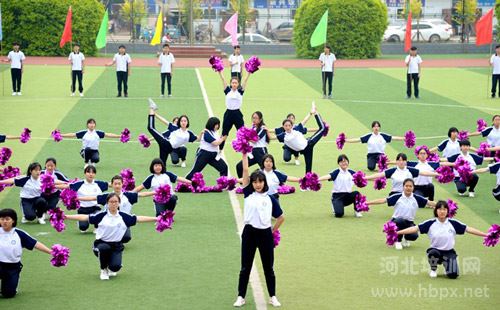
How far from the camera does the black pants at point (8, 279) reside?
13.2 metres

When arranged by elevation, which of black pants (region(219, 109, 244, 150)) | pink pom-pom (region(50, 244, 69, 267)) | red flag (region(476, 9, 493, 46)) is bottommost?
pink pom-pom (region(50, 244, 69, 267))

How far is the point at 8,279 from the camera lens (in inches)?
520

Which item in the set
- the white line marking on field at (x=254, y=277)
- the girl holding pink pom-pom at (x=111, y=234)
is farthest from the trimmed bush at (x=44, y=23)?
the girl holding pink pom-pom at (x=111, y=234)

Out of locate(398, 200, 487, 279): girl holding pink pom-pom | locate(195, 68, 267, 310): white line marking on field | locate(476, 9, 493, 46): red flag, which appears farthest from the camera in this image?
locate(476, 9, 493, 46): red flag

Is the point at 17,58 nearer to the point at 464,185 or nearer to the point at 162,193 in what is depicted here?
the point at 464,185

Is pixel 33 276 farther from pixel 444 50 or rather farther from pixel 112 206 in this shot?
pixel 444 50

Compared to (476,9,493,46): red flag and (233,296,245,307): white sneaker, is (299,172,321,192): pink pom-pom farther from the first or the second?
(476,9,493,46): red flag

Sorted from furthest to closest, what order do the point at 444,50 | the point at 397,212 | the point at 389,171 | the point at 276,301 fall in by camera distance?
the point at 444,50 < the point at 389,171 < the point at 397,212 < the point at 276,301

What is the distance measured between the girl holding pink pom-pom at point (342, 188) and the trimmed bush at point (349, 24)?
3709cm

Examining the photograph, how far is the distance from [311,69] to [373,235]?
32.5 meters

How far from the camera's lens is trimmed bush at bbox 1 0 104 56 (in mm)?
54156

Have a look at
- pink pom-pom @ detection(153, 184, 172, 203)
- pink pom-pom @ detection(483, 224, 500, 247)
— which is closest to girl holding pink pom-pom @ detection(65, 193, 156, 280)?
pink pom-pom @ detection(153, 184, 172, 203)

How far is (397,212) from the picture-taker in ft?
51.7

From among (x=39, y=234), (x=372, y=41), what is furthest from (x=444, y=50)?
(x=39, y=234)
